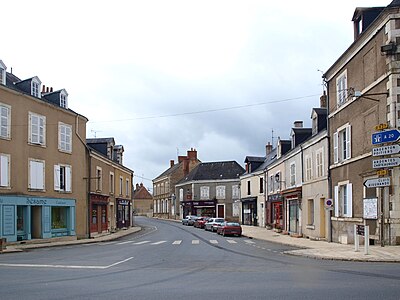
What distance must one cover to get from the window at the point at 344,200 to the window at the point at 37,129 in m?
18.0

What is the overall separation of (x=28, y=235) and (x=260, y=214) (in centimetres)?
3134

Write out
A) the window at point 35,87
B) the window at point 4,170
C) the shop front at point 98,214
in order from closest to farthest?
the window at point 4,170
the window at point 35,87
the shop front at point 98,214

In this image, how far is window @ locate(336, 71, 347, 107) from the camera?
27.7m

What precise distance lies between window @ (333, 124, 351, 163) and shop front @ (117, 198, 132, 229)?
2693 centimetres

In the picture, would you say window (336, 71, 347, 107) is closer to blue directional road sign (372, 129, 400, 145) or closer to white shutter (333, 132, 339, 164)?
white shutter (333, 132, 339, 164)

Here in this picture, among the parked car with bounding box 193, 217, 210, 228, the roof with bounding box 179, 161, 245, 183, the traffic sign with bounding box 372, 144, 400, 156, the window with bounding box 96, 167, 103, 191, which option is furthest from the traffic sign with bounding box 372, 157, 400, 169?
the roof with bounding box 179, 161, 245, 183

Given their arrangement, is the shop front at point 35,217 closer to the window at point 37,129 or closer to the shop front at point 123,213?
the window at point 37,129

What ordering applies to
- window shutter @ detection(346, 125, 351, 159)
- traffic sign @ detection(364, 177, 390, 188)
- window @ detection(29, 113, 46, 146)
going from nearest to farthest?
traffic sign @ detection(364, 177, 390, 188) < window shutter @ detection(346, 125, 351, 159) < window @ detection(29, 113, 46, 146)

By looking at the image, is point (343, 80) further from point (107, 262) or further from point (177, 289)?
point (177, 289)

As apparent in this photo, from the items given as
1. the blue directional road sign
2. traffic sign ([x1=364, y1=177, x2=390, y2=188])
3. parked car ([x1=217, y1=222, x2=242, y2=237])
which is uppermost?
the blue directional road sign

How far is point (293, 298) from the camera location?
10.0m

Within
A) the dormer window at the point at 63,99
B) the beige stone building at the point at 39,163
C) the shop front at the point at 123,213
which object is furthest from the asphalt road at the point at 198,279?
the shop front at the point at 123,213

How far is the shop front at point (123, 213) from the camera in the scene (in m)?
51.5

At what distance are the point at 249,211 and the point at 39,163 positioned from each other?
3469 cm
